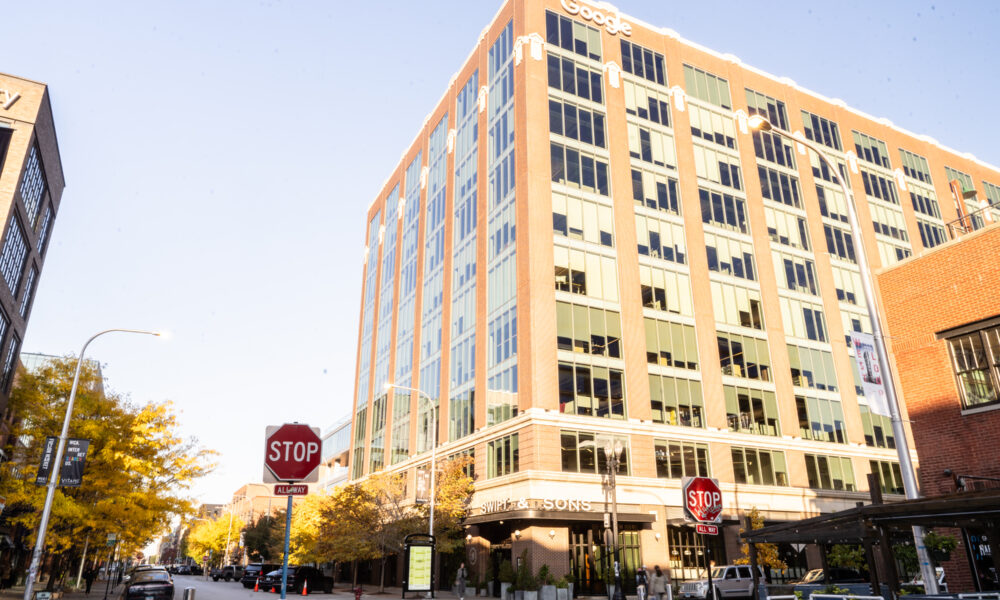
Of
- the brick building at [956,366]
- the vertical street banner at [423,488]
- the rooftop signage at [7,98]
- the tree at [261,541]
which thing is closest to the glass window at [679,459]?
the vertical street banner at [423,488]

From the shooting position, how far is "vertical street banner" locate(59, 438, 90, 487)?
2714cm

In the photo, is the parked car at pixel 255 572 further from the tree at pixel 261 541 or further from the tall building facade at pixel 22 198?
the tall building facade at pixel 22 198

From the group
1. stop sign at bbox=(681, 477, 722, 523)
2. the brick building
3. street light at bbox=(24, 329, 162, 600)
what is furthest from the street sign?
street light at bbox=(24, 329, 162, 600)

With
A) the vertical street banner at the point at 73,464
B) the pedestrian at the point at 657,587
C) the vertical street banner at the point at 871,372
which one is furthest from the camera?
the pedestrian at the point at 657,587

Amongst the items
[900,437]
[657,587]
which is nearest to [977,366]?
[900,437]

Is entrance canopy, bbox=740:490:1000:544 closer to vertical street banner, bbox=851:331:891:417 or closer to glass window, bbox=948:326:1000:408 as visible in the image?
vertical street banner, bbox=851:331:891:417

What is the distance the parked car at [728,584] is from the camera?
32.2 metres

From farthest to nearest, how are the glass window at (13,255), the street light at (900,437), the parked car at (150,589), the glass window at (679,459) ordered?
1. the glass window at (679,459)
2. the glass window at (13,255)
3. the parked car at (150,589)
4. the street light at (900,437)

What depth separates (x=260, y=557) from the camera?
88250mm

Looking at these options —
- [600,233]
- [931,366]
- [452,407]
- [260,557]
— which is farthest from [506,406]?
[260,557]

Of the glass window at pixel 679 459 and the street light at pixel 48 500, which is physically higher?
the glass window at pixel 679 459

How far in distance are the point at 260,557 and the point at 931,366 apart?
8837cm

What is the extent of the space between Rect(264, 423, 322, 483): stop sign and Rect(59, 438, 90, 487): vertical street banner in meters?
22.7

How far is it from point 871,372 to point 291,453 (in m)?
10.3
